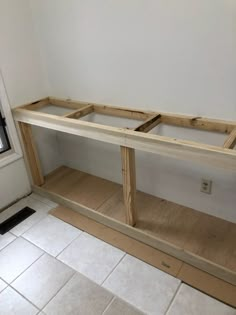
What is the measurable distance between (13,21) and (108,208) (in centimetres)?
169

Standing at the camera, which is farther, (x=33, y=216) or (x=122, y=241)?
(x=33, y=216)

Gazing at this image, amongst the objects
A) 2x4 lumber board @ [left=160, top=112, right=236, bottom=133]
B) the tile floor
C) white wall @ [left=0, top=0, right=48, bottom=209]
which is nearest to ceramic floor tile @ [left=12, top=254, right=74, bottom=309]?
the tile floor

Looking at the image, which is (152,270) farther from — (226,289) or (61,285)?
(61,285)

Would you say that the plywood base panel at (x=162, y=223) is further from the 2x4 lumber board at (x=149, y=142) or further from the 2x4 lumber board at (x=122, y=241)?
the 2x4 lumber board at (x=149, y=142)

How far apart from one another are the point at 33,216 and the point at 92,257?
72 centimetres

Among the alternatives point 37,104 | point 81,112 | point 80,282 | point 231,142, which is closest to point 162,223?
point 80,282

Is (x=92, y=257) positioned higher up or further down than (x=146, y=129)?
further down

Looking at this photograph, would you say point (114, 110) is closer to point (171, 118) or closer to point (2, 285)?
point (171, 118)

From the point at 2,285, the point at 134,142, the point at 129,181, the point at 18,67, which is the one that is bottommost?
the point at 2,285

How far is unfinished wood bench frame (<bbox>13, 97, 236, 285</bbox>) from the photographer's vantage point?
4.43 feet

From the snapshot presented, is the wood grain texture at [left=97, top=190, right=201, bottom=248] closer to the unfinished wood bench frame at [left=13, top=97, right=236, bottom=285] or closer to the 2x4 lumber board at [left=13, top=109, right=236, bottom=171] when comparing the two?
the unfinished wood bench frame at [left=13, top=97, right=236, bottom=285]

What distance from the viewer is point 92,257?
68.6 inches

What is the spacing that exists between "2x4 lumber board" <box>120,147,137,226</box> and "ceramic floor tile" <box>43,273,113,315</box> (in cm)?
51

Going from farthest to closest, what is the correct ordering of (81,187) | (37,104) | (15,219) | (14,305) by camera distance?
(81,187)
(37,104)
(15,219)
(14,305)
